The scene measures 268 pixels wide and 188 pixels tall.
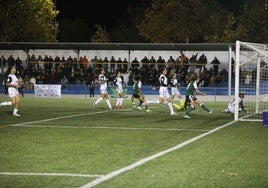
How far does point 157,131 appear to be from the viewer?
1659 cm

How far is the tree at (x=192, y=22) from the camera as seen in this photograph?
62.1 metres

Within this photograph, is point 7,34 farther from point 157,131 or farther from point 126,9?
point 157,131

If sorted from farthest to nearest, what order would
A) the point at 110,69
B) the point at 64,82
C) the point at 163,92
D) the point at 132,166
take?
the point at 110,69 → the point at 64,82 → the point at 163,92 → the point at 132,166

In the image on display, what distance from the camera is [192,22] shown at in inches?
2472

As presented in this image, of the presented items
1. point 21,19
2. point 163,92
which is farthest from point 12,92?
point 21,19

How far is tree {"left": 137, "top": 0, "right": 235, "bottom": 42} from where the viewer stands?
62062mm

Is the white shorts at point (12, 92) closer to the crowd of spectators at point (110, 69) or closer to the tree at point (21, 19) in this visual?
the crowd of spectators at point (110, 69)

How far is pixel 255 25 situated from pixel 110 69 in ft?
79.4

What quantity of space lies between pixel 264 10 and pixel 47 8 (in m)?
25.3

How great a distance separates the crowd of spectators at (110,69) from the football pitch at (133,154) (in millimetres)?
20964

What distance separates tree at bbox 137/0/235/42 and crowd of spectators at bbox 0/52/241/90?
59.0 feet

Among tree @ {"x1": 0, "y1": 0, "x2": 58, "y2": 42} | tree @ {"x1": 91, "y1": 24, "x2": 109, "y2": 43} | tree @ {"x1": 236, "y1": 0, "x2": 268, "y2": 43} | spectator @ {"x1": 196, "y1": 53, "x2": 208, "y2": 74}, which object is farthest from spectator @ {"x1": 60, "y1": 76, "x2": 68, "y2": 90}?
tree @ {"x1": 91, "y1": 24, "x2": 109, "y2": 43}

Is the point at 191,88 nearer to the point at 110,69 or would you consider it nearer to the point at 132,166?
the point at 132,166

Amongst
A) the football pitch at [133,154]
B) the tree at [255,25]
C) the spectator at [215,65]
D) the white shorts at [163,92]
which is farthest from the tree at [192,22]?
the football pitch at [133,154]
